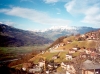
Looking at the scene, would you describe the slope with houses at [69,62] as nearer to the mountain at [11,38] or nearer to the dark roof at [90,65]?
the dark roof at [90,65]

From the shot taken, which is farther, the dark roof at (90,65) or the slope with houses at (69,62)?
the slope with houses at (69,62)

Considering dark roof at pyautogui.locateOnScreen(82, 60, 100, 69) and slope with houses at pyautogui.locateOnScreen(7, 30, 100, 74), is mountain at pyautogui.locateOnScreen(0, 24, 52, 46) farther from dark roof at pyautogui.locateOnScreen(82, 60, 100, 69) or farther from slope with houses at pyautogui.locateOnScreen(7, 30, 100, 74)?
dark roof at pyautogui.locateOnScreen(82, 60, 100, 69)

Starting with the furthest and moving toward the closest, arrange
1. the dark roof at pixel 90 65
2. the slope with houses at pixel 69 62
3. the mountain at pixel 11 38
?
the mountain at pixel 11 38 < the slope with houses at pixel 69 62 < the dark roof at pixel 90 65

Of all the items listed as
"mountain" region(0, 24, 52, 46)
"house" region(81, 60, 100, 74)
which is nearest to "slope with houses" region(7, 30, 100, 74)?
"house" region(81, 60, 100, 74)

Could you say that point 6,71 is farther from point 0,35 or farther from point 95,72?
point 0,35

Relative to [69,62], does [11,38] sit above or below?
above

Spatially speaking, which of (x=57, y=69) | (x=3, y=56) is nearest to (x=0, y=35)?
(x=3, y=56)

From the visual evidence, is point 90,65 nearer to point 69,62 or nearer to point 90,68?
point 90,68

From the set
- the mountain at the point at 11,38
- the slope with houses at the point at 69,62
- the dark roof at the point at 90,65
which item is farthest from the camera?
the mountain at the point at 11,38

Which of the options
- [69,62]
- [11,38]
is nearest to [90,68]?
[69,62]

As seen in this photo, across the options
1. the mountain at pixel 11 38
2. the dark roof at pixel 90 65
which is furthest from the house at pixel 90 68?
the mountain at pixel 11 38

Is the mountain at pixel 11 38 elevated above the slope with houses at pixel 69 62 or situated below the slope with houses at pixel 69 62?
above
